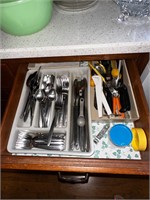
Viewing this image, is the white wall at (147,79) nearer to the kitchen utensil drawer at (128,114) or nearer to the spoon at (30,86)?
the kitchen utensil drawer at (128,114)

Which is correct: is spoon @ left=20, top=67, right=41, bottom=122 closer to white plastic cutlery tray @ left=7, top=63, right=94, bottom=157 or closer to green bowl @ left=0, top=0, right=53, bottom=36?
white plastic cutlery tray @ left=7, top=63, right=94, bottom=157

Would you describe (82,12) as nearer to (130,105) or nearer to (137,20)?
(137,20)

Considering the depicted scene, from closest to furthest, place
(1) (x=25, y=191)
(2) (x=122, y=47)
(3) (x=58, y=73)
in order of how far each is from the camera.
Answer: (2) (x=122, y=47) → (3) (x=58, y=73) → (1) (x=25, y=191)

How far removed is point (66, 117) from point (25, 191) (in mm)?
603

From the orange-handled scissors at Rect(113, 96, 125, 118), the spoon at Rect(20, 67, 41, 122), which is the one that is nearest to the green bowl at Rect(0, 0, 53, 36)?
the spoon at Rect(20, 67, 41, 122)

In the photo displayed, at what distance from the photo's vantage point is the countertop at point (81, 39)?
479 mm

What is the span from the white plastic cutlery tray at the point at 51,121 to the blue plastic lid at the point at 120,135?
9 centimetres

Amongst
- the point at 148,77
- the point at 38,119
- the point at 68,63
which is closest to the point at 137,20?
the point at 148,77

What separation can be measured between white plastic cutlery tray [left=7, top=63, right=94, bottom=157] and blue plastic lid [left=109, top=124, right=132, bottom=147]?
88mm

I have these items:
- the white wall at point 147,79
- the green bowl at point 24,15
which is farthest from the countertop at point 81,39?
the white wall at point 147,79

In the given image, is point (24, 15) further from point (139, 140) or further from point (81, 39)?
point (139, 140)

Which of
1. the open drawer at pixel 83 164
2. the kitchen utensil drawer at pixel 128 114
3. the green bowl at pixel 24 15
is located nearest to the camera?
the green bowl at pixel 24 15

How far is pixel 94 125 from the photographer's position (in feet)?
2.18

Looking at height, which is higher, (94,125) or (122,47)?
(122,47)
